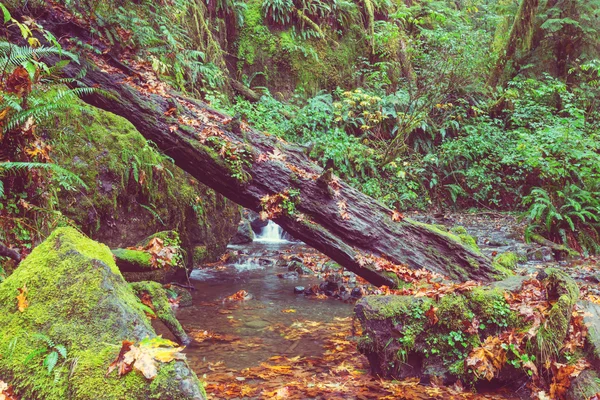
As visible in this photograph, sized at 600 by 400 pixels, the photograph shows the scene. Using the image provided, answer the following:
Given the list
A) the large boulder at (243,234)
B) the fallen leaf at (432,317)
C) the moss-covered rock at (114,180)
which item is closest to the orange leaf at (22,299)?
the moss-covered rock at (114,180)

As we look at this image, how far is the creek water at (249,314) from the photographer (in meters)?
4.01

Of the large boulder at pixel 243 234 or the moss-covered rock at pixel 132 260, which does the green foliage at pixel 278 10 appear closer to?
the large boulder at pixel 243 234

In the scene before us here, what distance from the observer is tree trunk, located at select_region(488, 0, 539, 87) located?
15.4 meters

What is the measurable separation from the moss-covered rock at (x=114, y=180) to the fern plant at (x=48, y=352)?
2998 mm

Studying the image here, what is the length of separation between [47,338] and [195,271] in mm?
5554

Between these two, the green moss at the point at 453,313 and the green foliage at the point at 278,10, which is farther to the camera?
the green foliage at the point at 278,10

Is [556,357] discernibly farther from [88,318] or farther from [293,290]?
[293,290]

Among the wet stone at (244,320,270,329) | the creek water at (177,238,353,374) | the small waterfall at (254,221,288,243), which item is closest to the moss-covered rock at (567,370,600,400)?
the creek water at (177,238,353,374)

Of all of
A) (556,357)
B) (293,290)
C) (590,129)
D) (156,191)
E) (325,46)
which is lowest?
(293,290)

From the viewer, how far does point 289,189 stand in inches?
205

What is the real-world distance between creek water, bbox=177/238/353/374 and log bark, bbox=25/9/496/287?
963 mm

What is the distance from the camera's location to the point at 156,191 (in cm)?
603

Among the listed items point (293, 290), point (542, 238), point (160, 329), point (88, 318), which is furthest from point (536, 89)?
point (88, 318)

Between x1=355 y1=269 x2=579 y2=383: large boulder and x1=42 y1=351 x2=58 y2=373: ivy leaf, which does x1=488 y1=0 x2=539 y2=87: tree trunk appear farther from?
x1=42 y1=351 x2=58 y2=373: ivy leaf
